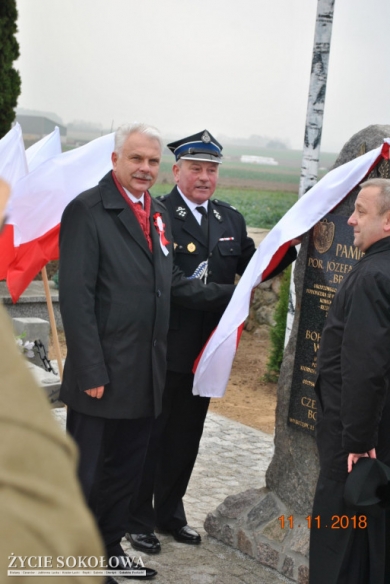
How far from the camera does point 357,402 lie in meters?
3.01

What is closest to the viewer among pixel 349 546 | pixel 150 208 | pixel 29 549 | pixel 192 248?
pixel 29 549

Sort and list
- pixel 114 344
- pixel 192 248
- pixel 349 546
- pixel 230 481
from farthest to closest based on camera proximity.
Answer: pixel 230 481, pixel 192 248, pixel 114 344, pixel 349 546

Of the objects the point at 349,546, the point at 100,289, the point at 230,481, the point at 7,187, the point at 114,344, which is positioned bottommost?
the point at 230,481

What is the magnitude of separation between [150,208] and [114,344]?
72 centimetres

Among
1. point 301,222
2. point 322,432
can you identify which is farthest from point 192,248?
point 322,432

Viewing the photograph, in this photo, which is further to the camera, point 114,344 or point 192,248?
point 192,248

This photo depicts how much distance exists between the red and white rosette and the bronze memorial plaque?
0.77 meters

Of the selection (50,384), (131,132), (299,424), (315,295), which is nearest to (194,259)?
(315,295)

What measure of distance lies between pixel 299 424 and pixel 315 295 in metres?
0.68

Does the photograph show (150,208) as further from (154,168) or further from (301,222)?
(301,222)

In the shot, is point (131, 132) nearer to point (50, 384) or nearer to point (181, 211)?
point (181, 211)

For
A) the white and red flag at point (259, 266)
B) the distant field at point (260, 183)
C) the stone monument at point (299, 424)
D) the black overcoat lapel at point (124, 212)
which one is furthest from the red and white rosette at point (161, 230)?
the distant field at point (260, 183)

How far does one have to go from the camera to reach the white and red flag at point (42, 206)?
5043 millimetres

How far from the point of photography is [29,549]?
0.64m
